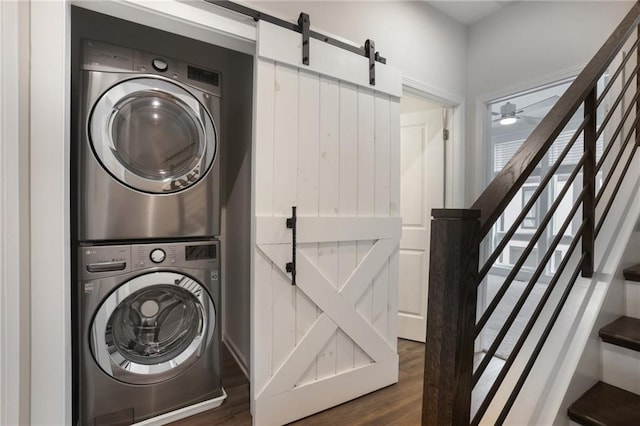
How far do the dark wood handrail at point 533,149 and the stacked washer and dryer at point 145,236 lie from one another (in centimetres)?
147

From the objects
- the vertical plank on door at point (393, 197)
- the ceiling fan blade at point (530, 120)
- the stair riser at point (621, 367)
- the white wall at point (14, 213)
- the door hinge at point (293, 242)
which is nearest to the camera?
the stair riser at point (621, 367)

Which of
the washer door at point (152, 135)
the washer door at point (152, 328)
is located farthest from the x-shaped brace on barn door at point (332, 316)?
Result: the washer door at point (152, 135)

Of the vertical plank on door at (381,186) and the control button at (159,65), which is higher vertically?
the control button at (159,65)

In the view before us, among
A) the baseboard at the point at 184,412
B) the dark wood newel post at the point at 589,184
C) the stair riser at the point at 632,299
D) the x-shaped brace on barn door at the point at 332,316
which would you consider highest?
the dark wood newel post at the point at 589,184

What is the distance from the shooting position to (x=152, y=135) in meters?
1.65

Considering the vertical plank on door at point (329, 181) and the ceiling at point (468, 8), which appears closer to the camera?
the vertical plank on door at point (329, 181)

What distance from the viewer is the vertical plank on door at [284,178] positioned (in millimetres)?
1716

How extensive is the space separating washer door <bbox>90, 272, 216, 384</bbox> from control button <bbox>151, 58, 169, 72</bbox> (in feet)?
3.53

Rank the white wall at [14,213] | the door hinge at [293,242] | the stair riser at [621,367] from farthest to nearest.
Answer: the door hinge at [293,242]
the white wall at [14,213]
the stair riser at [621,367]

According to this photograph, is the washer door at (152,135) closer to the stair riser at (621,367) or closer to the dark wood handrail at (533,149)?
the dark wood handrail at (533,149)

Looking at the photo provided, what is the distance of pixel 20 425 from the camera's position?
1.24m

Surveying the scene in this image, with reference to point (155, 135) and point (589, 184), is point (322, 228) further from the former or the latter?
point (589, 184)

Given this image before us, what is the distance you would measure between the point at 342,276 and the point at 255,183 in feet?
2.58

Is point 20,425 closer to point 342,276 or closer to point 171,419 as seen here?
point 171,419
